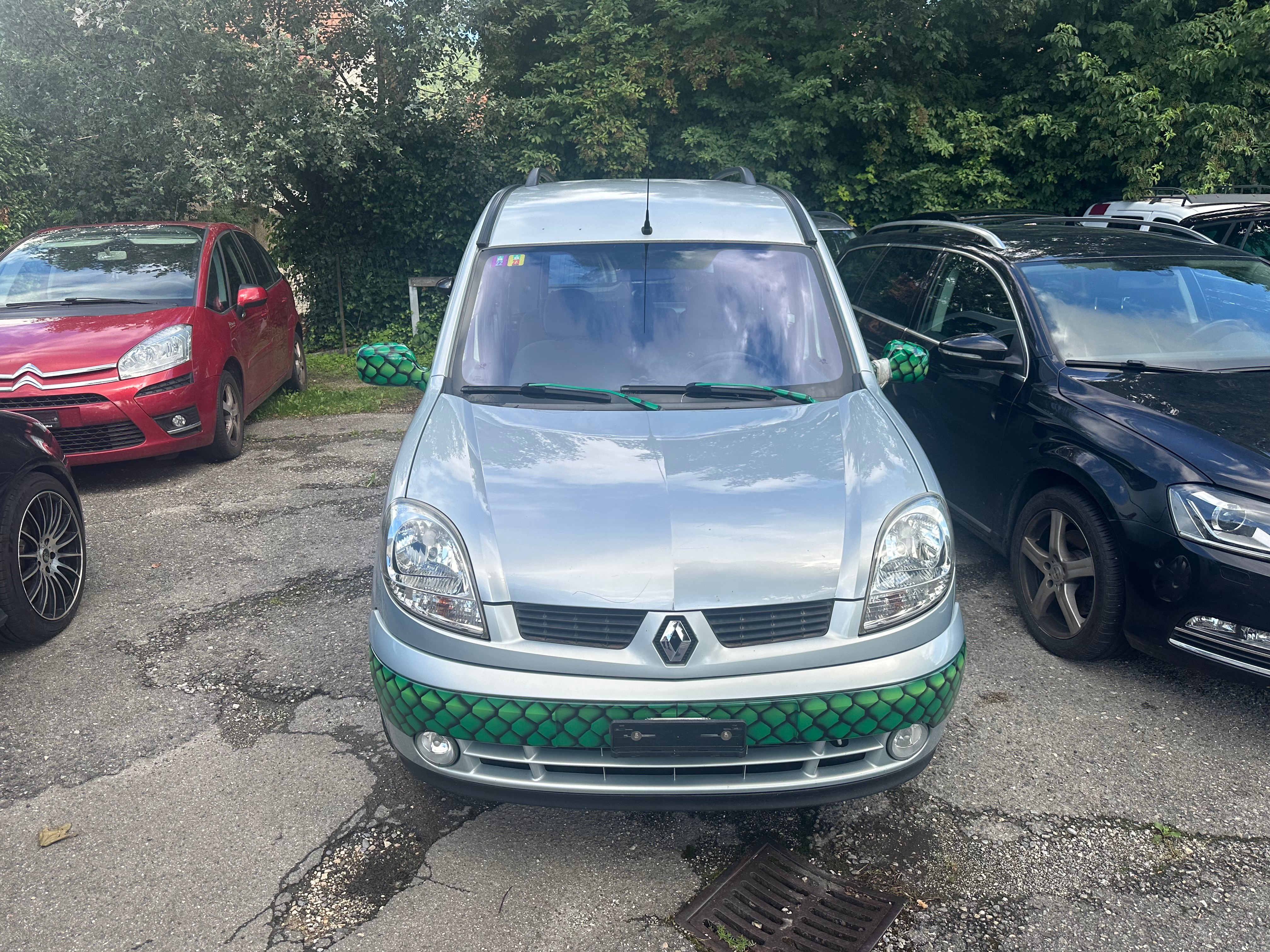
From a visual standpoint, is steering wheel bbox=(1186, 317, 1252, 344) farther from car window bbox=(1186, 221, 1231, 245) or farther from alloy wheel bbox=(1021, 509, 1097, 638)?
car window bbox=(1186, 221, 1231, 245)

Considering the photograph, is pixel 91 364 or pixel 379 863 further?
pixel 91 364

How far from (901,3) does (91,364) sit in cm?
960

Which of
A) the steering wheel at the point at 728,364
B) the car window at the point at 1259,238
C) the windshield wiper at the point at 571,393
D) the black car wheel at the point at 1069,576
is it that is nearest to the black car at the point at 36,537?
the windshield wiper at the point at 571,393

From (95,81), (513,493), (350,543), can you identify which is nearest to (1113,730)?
(513,493)

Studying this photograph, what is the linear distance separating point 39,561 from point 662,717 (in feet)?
11.0

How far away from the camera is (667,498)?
282 centimetres

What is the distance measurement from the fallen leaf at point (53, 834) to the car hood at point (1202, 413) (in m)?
4.12

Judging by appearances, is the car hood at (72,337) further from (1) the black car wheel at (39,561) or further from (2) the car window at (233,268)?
(1) the black car wheel at (39,561)

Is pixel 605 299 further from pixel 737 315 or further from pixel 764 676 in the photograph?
pixel 764 676

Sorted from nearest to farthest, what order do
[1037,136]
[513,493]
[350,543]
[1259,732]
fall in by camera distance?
[513,493], [1259,732], [350,543], [1037,136]

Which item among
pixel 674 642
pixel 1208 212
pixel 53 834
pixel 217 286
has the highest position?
pixel 1208 212

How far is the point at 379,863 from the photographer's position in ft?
9.43

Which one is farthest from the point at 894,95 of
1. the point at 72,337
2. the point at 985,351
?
the point at 72,337

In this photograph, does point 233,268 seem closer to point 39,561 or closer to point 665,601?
point 39,561
